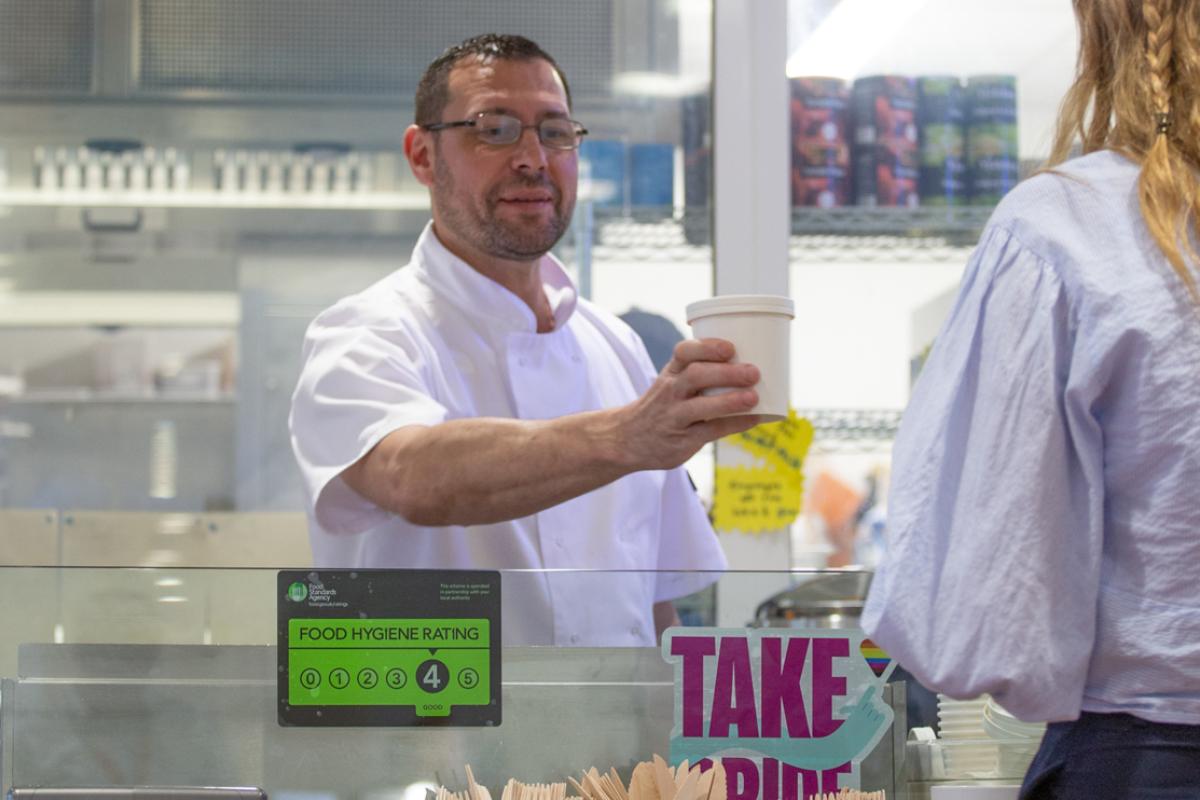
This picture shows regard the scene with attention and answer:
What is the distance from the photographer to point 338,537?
1.89 m

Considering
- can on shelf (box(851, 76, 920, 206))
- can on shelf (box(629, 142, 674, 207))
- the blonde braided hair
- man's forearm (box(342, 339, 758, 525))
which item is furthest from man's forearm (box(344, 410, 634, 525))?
can on shelf (box(851, 76, 920, 206))

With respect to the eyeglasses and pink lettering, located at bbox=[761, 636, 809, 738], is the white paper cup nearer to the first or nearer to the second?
pink lettering, located at bbox=[761, 636, 809, 738]

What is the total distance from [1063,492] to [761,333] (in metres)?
0.35

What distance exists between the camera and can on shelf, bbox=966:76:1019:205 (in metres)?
2.73

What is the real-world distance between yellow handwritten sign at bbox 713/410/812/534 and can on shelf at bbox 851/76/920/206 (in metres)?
0.50

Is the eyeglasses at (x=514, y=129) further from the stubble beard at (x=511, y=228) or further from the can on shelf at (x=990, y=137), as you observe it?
the can on shelf at (x=990, y=137)

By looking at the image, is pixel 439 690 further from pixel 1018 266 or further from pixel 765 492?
pixel 765 492

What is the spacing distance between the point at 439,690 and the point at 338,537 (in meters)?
0.75

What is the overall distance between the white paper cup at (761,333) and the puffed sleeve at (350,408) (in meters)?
0.54

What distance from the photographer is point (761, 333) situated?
1215 mm

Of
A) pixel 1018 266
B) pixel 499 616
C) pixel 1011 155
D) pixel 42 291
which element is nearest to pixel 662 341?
pixel 1011 155

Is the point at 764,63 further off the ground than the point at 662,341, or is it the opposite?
the point at 764,63

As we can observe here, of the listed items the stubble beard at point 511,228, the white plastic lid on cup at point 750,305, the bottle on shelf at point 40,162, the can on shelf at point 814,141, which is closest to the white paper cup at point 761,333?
the white plastic lid on cup at point 750,305

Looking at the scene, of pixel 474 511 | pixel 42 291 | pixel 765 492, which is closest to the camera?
pixel 474 511
